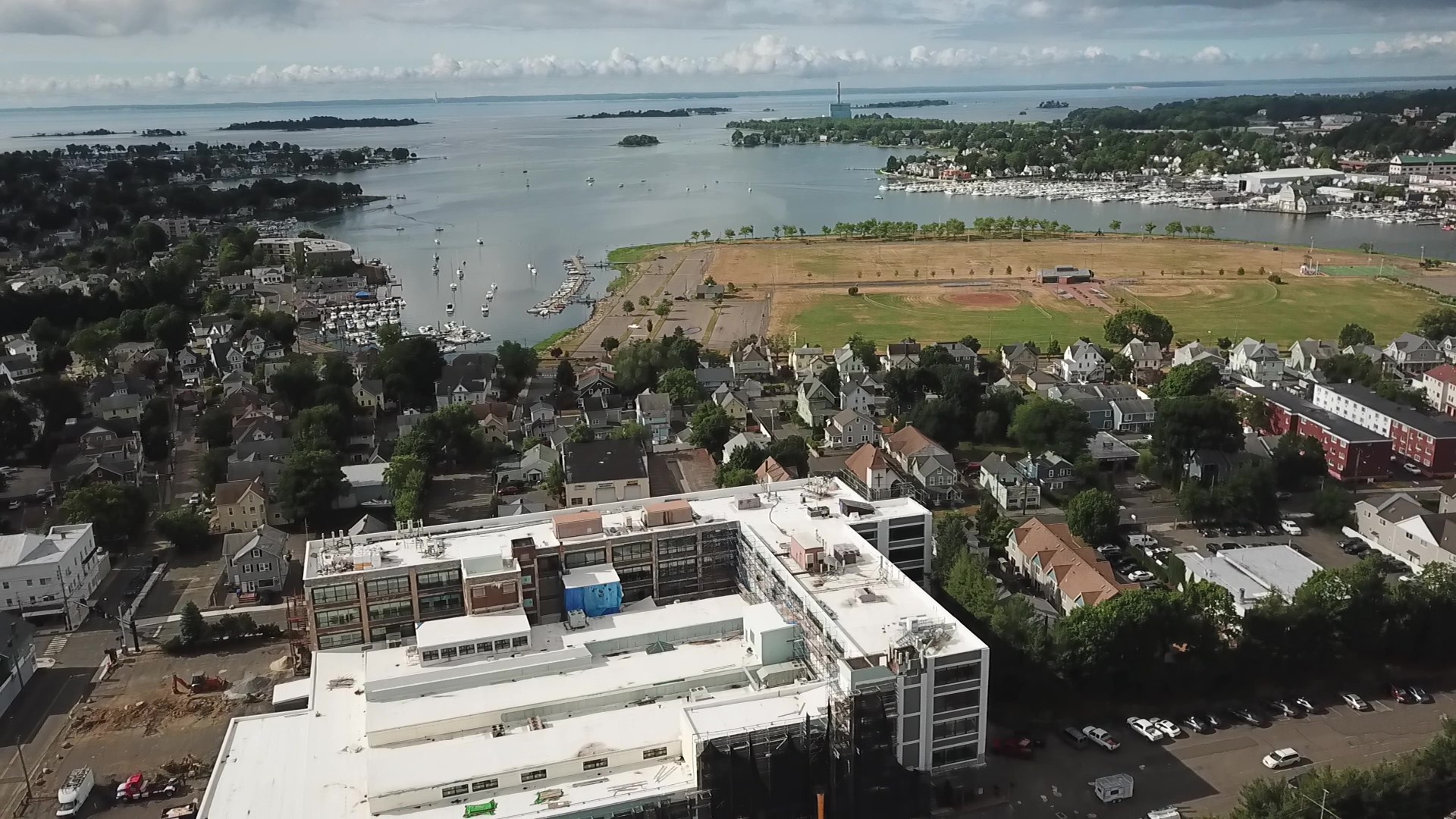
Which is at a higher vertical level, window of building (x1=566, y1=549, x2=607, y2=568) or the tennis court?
window of building (x1=566, y1=549, x2=607, y2=568)

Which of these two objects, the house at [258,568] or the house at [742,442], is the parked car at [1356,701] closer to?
the house at [742,442]

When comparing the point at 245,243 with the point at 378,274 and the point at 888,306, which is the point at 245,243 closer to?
the point at 378,274

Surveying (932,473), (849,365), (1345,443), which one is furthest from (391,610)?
(1345,443)

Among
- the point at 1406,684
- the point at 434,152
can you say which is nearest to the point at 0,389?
the point at 1406,684

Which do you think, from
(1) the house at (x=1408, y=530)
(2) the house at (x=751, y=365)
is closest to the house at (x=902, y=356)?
(2) the house at (x=751, y=365)

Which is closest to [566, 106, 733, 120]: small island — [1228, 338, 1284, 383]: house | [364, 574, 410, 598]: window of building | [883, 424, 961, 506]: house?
[1228, 338, 1284, 383]: house

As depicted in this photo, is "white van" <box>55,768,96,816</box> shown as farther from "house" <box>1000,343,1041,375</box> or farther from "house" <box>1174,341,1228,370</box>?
"house" <box>1174,341,1228,370</box>
